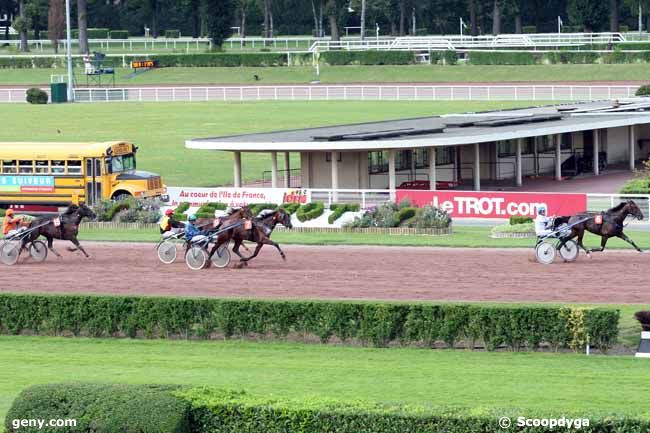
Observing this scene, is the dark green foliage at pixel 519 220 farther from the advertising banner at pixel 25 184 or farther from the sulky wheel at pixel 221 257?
the advertising banner at pixel 25 184

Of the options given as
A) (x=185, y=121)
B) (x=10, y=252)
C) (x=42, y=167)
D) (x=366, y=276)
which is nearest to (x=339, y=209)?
(x=366, y=276)

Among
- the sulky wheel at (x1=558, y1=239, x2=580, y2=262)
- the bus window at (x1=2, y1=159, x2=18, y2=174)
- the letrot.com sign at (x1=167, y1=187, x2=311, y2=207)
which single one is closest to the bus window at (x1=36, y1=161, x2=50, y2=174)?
the bus window at (x1=2, y1=159, x2=18, y2=174)

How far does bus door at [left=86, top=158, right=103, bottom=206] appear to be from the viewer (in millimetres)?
36406

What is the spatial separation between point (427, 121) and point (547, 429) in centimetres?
3464

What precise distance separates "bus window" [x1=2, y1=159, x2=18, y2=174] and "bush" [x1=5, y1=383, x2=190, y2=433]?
2519 cm

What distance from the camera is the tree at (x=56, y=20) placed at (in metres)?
97.7

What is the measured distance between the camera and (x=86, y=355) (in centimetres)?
1748

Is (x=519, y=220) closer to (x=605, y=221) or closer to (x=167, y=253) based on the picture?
(x=605, y=221)

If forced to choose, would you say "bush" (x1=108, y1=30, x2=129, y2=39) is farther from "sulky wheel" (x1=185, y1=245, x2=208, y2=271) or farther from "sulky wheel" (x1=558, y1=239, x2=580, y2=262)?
"sulky wheel" (x1=558, y1=239, x2=580, y2=262)

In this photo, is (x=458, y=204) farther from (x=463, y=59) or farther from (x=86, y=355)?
(x=463, y=59)

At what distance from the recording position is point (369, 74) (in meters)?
79.0

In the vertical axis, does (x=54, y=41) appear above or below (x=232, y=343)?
above

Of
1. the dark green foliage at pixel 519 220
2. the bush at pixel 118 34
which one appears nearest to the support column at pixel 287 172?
the dark green foliage at pixel 519 220

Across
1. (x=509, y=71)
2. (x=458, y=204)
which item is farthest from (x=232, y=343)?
(x=509, y=71)
